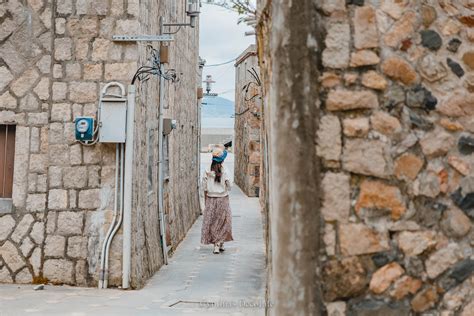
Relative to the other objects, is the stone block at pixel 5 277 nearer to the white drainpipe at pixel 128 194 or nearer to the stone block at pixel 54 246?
the stone block at pixel 54 246

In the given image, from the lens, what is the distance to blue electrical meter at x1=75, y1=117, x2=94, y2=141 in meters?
4.94

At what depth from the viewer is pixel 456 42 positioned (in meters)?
2.26

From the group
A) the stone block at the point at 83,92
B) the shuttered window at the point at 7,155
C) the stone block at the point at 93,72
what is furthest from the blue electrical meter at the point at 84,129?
the shuttered window at the point at 7,155

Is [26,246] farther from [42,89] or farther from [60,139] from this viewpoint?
[42,89]

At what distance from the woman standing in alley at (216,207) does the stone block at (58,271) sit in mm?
2739

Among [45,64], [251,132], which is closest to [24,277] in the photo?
[45,64]

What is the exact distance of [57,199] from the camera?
5.12m

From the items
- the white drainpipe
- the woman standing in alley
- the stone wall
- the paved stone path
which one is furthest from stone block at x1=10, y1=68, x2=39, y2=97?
the stone wall

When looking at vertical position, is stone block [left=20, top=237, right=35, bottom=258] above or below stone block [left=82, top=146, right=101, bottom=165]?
below

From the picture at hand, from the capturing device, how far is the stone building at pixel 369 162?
6.84 ft

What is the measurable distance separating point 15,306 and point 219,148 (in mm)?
3878

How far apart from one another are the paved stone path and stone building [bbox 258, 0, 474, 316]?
2.28 meters

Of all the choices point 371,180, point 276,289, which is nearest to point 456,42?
point 371,180

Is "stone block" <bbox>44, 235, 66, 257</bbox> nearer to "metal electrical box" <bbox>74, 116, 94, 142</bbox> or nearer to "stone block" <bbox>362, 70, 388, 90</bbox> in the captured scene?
"metal electrical box" <bbox>74, 116, 94, 142</bbox>
